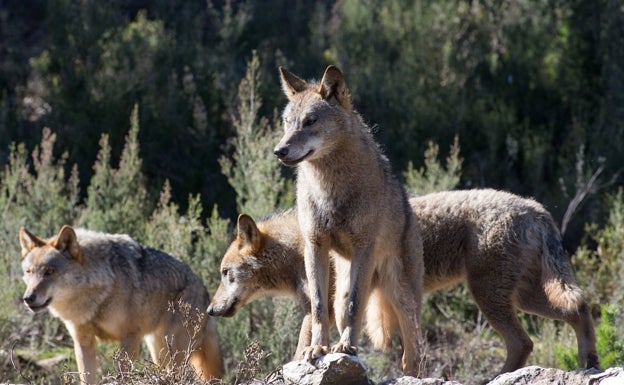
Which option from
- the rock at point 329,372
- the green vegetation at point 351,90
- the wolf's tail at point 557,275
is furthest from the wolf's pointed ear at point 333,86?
the green vegetation at point 351,90

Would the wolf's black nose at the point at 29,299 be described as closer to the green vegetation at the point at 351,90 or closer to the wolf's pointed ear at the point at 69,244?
the wolf's pointed ear at the point at 69,244

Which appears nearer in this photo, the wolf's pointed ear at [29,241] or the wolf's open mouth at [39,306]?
the wolf's open mouth at [39,306]

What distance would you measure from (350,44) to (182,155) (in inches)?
127

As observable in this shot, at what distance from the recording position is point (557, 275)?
→ 303 inches

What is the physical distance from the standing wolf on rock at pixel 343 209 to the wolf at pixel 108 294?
1.66 m

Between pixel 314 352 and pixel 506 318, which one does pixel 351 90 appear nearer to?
pixel 506 318

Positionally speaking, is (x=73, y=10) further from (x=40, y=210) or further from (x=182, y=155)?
(x=40, y=210)

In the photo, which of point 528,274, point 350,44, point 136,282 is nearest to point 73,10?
point 350,44

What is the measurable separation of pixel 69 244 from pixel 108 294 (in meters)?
0.48

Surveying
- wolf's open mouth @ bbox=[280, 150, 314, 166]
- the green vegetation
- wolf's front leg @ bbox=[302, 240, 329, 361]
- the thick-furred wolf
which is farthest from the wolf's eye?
the green vegetation

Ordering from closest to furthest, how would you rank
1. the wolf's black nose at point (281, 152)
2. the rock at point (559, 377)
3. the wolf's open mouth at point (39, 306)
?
the rock at point (559, 377) < the wolf's black nose at point (281, 152) < the wolf's open mouth at point (39, 306)

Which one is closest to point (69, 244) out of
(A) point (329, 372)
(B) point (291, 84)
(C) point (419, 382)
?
(B) point (291, 84)

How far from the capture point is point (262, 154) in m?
10.3

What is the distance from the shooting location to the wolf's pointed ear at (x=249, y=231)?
307 inches
